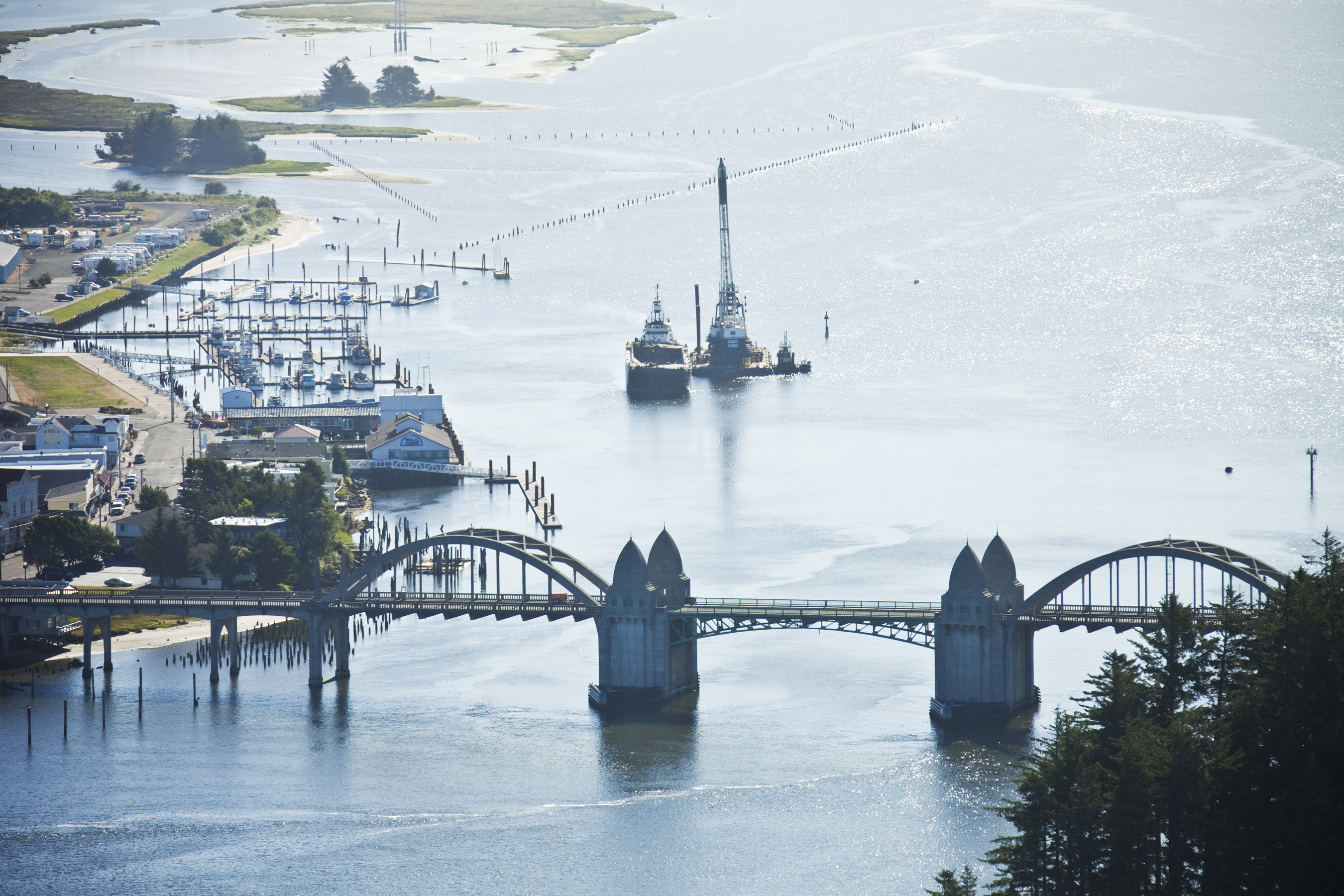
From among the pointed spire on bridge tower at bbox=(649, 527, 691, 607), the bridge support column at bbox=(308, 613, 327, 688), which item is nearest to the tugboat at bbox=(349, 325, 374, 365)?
the bridge support column at bbox=(308, 613, 327, 688)

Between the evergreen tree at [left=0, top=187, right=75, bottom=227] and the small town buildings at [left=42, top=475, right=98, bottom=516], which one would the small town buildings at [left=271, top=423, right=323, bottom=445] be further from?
the evergreen tree at [left=0, top=187, right=75, bottom=227]

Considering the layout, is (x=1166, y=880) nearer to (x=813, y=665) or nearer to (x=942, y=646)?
(x=942, y=646)

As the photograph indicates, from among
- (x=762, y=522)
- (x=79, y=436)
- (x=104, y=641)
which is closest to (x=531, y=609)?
(x=104, y=641)

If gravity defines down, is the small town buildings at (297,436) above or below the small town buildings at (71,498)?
above

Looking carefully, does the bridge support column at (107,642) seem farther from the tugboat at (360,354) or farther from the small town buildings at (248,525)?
the tugboat at (360,354)

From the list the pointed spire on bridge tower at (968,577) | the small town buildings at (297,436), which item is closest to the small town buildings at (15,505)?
the small town buildings at (297,436)
